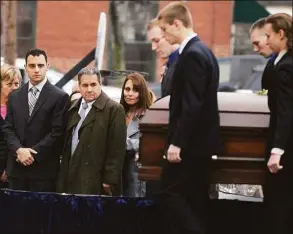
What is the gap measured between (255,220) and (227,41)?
54.1 ft

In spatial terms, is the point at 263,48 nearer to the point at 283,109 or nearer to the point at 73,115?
the point at 283,109

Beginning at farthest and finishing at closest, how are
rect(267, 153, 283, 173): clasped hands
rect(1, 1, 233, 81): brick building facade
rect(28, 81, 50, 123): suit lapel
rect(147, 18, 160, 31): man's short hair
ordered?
rect(1, 1, 233, 81): brick building facade, rect(28, 81, 50, 123): suit lapel, rect(147, 18, 160, 31): man's short hair, rect(267, 153, 283, 173): clasped hands

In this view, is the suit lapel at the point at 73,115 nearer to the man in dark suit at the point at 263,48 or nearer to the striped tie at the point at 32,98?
the striped tie at the point at 32,98

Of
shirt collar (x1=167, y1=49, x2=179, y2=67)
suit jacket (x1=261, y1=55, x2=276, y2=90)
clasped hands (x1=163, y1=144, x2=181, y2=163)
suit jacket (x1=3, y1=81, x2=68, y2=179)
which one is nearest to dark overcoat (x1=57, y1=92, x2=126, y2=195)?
suit jacket (x1=3, y1=81, x2=68, y2=179)

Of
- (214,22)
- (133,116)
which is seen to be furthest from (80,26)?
(133,116)

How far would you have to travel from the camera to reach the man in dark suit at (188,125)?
499 cm

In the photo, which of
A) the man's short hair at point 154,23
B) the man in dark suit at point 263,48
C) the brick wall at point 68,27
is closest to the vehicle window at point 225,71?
→ the brick wall at point 68,27

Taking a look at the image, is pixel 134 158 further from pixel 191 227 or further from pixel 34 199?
pixel 191 227

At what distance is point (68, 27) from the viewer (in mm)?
21719

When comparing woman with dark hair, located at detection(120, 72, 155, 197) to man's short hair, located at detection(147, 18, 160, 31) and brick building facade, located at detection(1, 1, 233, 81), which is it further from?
brick building facade, located at detection(1, 1, 233, 81)

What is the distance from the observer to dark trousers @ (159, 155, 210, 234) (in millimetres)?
5129

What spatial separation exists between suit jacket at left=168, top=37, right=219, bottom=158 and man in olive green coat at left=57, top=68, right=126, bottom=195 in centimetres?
95

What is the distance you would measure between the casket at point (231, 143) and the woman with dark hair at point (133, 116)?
103 cm

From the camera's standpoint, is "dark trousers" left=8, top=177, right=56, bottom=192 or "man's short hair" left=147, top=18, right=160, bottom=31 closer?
"man's short hair" left=147, top=18, right=160, bottom=31
